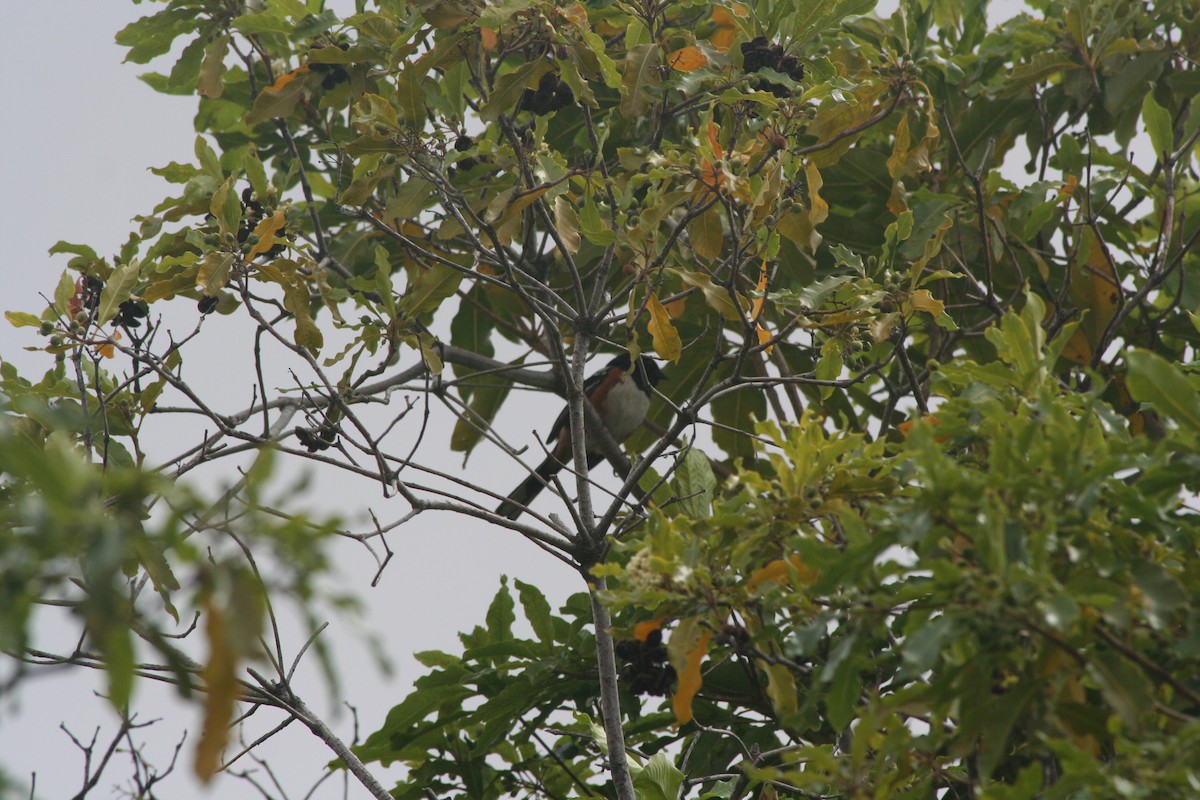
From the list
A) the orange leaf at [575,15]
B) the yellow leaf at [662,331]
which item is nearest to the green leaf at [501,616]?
the yellow leaf at [662,331]

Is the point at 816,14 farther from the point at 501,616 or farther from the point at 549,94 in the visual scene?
the point at 501,616

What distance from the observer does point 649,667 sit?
11.0 feet

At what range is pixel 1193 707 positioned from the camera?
2059mm

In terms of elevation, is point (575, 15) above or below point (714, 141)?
above

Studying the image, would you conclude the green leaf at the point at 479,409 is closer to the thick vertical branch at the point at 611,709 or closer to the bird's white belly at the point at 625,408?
the bird's white belly at the point at 625,408

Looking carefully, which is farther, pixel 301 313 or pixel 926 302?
pixel 301 313

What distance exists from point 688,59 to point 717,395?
1.08 m

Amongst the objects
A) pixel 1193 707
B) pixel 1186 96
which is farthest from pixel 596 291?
pixel 1186 96

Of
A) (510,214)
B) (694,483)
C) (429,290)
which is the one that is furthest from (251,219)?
(694,483)

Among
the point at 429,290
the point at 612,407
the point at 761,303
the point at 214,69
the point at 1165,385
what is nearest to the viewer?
the point at 1165,385

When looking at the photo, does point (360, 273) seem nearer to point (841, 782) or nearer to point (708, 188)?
point (708, 188)

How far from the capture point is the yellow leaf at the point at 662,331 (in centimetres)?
333

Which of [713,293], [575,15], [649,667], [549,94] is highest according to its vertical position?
[549,94]

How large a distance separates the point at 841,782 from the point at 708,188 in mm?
1561
